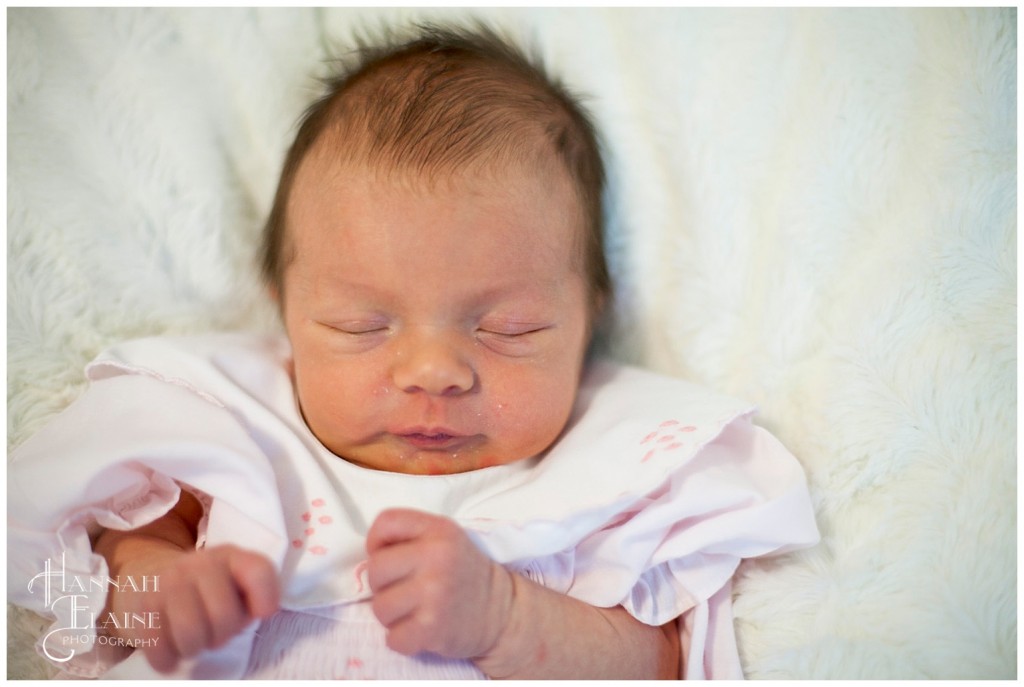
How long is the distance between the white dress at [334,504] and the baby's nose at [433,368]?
0.39ft

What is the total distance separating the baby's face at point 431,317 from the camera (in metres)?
1.05

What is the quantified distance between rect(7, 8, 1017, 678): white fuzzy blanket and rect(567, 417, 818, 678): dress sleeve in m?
0.05

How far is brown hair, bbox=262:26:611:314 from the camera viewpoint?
1.10 meters

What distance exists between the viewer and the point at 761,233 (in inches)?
51.2

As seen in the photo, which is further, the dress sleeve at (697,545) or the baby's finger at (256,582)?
the dress sleeve at (697,545)

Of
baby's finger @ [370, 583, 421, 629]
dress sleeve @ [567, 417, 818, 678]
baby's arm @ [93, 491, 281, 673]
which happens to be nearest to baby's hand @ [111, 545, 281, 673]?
baby's arm @ [93, 491, 281, 673]

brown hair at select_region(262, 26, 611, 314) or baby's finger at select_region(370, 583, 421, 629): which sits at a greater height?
brown hair at select_region(262, 26, 611, 314)

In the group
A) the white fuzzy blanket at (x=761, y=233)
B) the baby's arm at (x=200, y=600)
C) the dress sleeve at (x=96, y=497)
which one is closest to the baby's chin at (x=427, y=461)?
the dress sleeve at (x=96, y=497)

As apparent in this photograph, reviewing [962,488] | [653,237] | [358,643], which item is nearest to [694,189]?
[653,237]

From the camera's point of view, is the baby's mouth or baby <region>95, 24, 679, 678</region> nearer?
baby <region>95, 24, 679, 678</region>

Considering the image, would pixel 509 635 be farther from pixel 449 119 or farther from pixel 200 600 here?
pixel 449 119

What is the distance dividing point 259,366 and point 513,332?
361 millimetres

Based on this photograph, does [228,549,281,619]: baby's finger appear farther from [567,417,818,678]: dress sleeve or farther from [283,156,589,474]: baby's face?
[567,417,818,678]: dress sleeve

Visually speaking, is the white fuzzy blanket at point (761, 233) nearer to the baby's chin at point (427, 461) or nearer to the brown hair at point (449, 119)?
the brown hair at point (449, 119)
